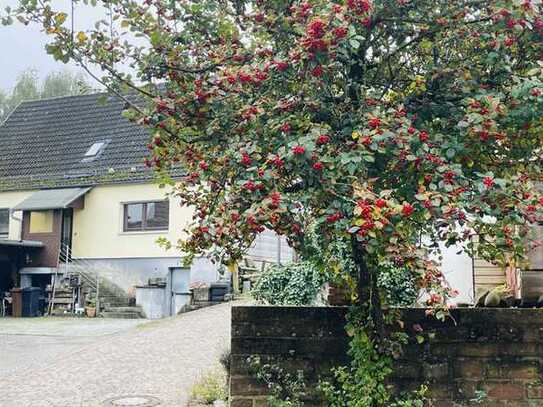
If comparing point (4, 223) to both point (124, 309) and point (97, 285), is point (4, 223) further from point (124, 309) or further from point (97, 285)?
point (124, 309)

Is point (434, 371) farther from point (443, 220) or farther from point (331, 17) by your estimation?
point (331, 17)

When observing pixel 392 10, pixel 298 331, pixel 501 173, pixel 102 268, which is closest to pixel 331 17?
pixel 392 10

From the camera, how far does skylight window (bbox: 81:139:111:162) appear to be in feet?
78.0

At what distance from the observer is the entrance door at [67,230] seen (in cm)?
2262

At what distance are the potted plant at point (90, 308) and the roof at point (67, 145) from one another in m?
4.26

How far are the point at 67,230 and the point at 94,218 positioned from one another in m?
1.17

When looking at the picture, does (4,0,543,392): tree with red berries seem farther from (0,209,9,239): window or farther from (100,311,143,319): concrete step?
(0,209,9,239): window

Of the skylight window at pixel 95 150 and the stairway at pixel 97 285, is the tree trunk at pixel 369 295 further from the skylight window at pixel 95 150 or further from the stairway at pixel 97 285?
the skylight window at pixel 95 150

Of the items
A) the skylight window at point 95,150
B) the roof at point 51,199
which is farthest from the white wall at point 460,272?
the skylight window at point 95,150

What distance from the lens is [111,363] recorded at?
9.99m

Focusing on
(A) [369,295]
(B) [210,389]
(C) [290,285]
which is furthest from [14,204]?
(A) [369,295]

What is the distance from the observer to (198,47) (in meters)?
5.10

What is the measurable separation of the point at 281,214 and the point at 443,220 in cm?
104

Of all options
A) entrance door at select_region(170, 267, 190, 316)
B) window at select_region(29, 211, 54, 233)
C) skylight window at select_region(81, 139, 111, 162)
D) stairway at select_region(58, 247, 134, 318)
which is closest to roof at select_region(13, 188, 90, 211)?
window at select_region(29, 211, 54, 233)
